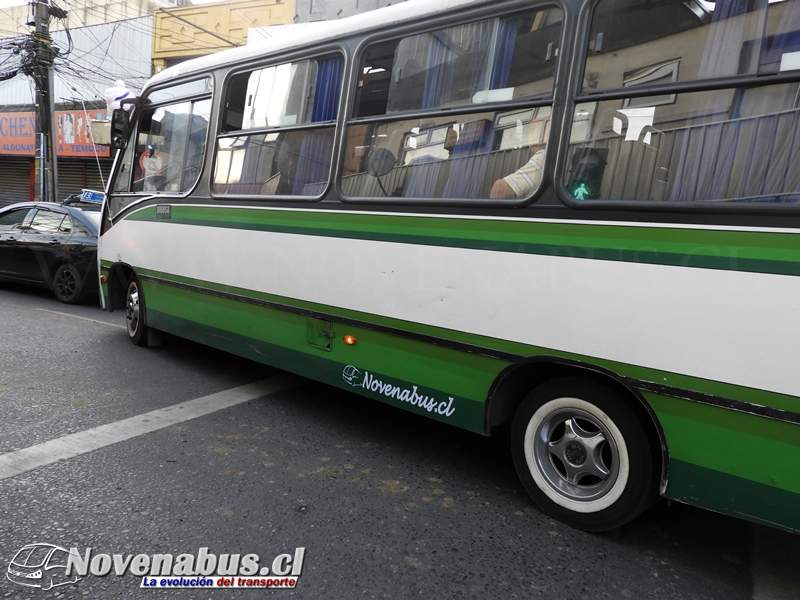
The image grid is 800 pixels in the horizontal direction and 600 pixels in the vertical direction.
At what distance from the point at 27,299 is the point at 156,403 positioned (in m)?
6.21

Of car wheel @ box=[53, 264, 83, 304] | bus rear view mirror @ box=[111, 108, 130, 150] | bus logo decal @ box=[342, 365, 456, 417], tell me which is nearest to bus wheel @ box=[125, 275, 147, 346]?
bus rear view mirror @ box=[111, 108, 130, 150]

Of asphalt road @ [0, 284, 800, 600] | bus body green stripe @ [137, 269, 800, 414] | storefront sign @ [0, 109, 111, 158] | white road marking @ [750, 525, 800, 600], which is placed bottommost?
asphalt road @ [0, 284, 800, 600]

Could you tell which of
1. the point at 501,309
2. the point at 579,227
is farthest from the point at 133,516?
the point at 579,227

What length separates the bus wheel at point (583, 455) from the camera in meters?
2.90

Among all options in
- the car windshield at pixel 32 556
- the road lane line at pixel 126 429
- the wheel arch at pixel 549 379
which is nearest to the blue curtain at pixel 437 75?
the wheel arch at pixel 549 379

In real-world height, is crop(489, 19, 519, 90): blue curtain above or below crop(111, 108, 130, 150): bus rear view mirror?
above

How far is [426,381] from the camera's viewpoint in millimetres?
3676

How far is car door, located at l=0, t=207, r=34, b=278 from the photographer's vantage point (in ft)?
32.1

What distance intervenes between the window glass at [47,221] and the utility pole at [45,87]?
575 centimetres

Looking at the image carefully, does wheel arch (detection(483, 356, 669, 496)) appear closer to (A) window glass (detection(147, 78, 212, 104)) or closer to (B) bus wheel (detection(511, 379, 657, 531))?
(B) bus wheel (detection(511, 379, 657, 531))

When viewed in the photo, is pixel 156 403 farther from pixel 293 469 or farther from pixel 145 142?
pixel 145 142

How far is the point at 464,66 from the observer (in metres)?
3.52

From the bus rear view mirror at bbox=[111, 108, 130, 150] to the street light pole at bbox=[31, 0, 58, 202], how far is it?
9321 millimetres

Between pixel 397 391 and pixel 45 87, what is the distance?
14.2 metres
